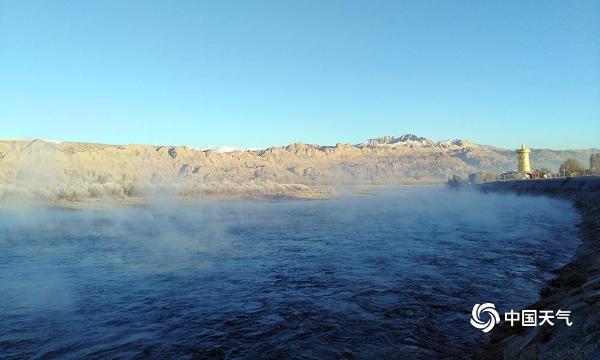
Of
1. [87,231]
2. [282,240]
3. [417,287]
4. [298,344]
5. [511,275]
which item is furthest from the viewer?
[87,231]

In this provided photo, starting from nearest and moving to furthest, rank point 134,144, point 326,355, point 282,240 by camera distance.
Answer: point 326,355
point 282,240
point 134,144

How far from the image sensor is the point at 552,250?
17.6 m

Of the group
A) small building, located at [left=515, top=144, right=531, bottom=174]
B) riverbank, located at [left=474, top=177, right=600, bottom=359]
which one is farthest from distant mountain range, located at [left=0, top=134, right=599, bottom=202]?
riverbank, located at [left=474, top=177, right=600, bottom=359]

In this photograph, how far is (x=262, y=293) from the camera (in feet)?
37.2

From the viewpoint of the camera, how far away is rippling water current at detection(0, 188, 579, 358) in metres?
7.81

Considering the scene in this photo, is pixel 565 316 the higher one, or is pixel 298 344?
pixel 565 316

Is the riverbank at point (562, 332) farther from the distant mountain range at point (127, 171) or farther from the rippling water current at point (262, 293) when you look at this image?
the distant mountain range at point (127, 171)

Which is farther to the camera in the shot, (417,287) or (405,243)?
(405,243)

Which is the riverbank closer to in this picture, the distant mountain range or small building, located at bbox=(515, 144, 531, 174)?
the distant mountain range

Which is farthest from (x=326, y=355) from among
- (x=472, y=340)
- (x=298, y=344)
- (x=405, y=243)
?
(x=405, y=243)

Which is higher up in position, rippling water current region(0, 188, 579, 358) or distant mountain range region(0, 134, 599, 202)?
distant mountain range region(0, 134, 599, 202)

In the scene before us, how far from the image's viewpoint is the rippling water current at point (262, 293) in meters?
7.81

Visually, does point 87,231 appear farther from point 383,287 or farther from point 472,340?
point 472,340

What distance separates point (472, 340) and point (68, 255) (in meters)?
15.9
